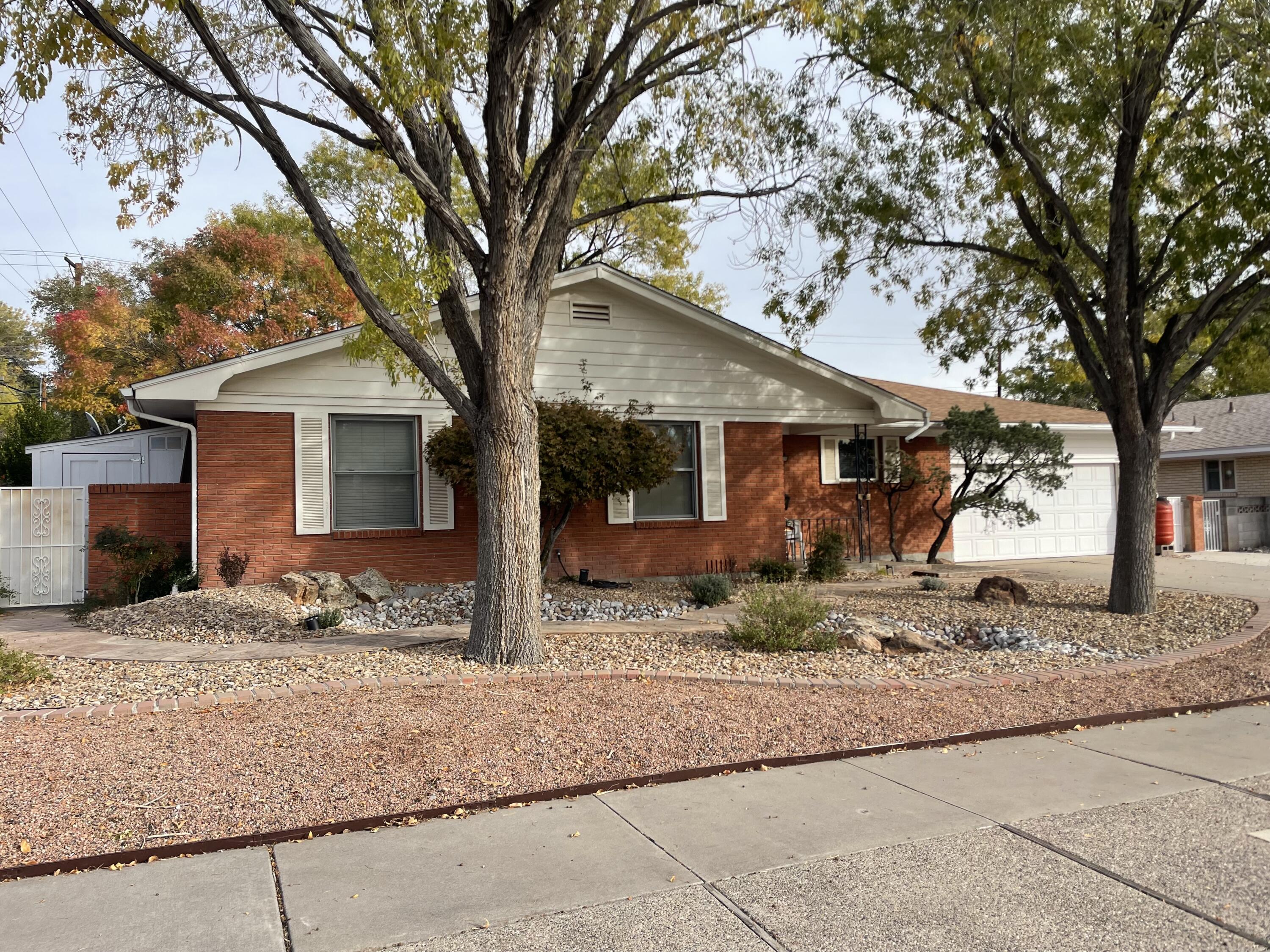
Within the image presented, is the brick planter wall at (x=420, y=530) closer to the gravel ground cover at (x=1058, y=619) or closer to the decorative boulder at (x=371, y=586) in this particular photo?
the decorative boulder at (x=371, y=586)

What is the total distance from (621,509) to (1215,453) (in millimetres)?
19410

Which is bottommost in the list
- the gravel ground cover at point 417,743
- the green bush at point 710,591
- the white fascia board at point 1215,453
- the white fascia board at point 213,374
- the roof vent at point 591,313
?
the gravel ground cover at point 417,743

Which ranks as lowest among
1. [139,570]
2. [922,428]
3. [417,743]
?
[417,743]

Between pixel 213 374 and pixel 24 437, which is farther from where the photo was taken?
pixel 24 437

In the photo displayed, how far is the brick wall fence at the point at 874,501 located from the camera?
17.5 meters

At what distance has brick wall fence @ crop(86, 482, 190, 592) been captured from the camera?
1274 centimetres

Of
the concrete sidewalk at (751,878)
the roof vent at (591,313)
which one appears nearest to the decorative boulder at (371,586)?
the roof vent at (591,313)

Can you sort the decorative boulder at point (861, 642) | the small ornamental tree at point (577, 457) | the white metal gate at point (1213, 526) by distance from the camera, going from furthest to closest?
the white metal gate at point (1213, 526)
the small ornamental tree at point (577, 457)
the decorative boulder at point (861, 642)

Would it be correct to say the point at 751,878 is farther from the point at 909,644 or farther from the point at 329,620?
the point at 329,620

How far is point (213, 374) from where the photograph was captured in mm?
11680

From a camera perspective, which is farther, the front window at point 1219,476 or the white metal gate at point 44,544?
the front window at point 1219,476

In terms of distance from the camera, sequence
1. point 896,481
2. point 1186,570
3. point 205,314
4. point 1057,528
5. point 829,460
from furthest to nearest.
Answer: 1. point 205,314
2. point 1057,528
3. point 896,481
4. point 829,460
5. point 1186,570

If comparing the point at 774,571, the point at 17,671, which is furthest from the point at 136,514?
the point at 774,571

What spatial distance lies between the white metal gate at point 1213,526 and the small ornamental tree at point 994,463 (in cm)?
667
